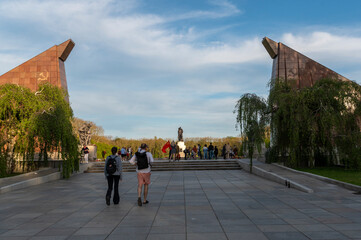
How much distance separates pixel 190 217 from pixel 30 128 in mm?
11546

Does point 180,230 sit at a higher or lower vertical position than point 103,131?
lower

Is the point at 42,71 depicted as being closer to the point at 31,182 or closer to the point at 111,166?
the point at 31,182

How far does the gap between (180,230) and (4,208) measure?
5560mm

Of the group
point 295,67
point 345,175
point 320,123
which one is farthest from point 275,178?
point 295,67

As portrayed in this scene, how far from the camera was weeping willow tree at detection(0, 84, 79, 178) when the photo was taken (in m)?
15.7

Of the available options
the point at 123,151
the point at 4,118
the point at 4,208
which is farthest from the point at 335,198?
the point at 123,151

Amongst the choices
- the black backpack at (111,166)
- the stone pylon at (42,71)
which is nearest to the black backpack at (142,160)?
the black backpack at (111,166)

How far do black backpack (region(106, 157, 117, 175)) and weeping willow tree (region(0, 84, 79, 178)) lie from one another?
8.58 meters

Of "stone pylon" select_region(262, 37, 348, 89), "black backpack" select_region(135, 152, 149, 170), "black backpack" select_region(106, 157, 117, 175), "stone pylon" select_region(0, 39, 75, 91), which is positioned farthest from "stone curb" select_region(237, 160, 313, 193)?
"stone pylon" select_region(0, 39, 75, 91)

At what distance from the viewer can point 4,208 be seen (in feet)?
28.2

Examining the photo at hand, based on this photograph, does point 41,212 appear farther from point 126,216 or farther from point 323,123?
point 323,123

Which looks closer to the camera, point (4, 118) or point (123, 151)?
point (4, 118)

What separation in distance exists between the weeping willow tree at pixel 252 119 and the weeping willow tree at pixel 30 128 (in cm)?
949

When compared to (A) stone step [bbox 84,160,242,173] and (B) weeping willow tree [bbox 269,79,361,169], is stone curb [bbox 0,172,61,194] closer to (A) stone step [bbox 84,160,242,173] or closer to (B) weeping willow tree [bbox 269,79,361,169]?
(A) stone step [bbox 84,160,242,173]
